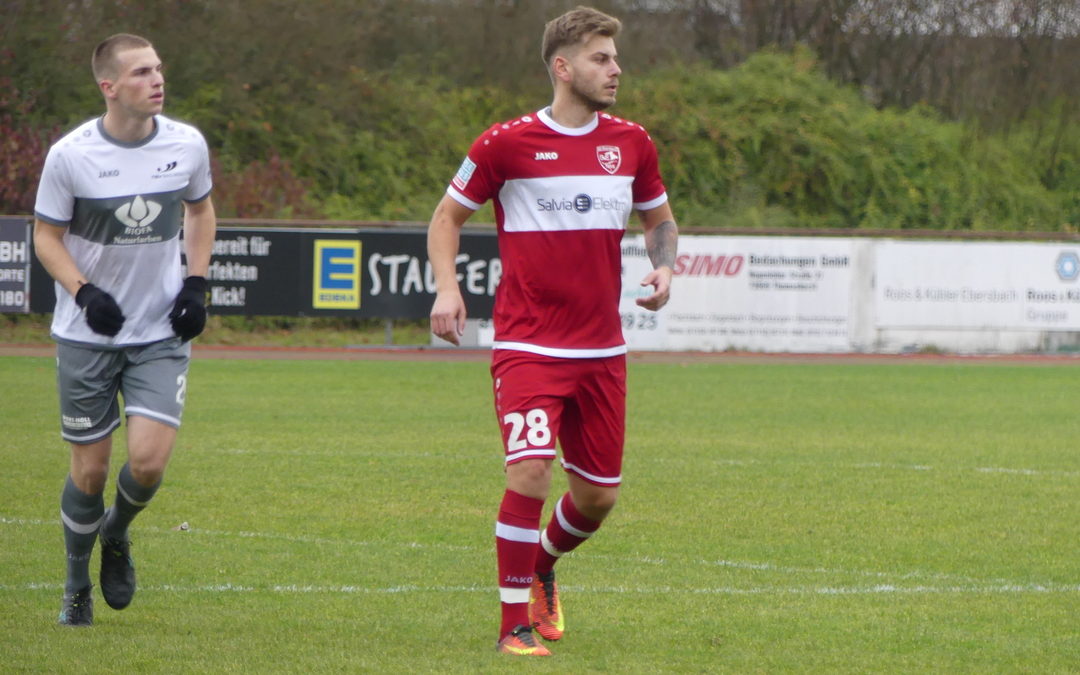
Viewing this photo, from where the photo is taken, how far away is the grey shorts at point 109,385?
5664mm

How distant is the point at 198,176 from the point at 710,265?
16.0m

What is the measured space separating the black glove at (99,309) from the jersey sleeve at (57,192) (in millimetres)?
282

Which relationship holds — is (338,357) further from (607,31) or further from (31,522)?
(607,31)

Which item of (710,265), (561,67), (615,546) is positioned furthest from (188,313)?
(710,265)

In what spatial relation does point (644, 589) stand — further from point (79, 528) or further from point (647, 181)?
point (79, 528)

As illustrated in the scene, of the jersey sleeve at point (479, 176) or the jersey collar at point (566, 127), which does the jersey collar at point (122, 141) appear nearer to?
the jersey sleeve at point (479, 176)

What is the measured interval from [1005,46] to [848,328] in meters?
18.0

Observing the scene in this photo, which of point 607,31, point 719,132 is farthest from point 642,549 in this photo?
point 719,132

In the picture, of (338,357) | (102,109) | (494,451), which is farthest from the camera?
(102,109)

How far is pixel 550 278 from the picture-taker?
5.45 m

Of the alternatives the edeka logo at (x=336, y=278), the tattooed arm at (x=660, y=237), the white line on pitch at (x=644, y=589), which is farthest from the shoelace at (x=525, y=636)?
the edeka logo at (x=336, y=278)

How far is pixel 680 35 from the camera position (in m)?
→ 37.7

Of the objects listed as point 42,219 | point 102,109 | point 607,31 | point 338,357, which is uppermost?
point 607,31

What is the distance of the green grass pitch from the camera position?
215 inches
